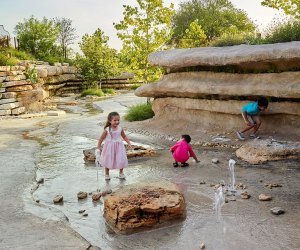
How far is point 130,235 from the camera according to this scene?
4.06 metres

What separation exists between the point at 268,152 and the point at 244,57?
2674 millimetres

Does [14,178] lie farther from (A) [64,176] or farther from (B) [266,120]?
(B) [266,120]

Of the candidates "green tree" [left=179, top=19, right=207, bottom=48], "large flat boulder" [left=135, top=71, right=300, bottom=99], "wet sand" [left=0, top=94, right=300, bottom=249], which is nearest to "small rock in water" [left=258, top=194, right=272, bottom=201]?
"wet sand" [left=0, top=94, right=300, bottom=249]

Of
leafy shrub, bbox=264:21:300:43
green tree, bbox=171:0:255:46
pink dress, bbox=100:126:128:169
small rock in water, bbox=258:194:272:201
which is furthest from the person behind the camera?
green tree, bbox=171:0:255:46

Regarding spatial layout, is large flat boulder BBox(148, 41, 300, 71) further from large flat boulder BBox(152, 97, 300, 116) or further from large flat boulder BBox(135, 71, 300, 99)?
large flat boulder BBox(152, 97, 300, 116)

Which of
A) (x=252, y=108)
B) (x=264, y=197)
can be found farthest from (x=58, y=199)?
(x=252, y=108)

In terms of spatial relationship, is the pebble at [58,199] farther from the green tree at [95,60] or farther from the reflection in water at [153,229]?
the green tree at [95,60]

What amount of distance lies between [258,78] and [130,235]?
6130mm

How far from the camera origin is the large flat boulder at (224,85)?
835 centimetres

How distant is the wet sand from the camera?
3889mm

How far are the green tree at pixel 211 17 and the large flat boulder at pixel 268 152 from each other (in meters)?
33.4

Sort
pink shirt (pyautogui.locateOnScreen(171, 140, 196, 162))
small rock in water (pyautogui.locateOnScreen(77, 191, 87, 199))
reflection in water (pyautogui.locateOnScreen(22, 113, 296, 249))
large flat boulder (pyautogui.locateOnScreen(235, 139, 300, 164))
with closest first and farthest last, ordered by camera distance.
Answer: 1. reflection in water (pyautogui.locateOnScreen(22, 113, 296, 249))
2. small rock in water (pyautogui.locateOnScreen(77, 191, 87, 199))
3. pink shirt (pyautogui.locateOnScreen(171, 140, 196, 162))
4. large flat boulder (pyautogui.locateOnScreen(235, 139, 300, 164))

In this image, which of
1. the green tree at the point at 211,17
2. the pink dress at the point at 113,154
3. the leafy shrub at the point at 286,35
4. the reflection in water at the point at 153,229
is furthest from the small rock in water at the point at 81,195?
the green tree at the point at 211,17

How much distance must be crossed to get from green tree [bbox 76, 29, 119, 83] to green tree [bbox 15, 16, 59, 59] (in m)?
3.57
